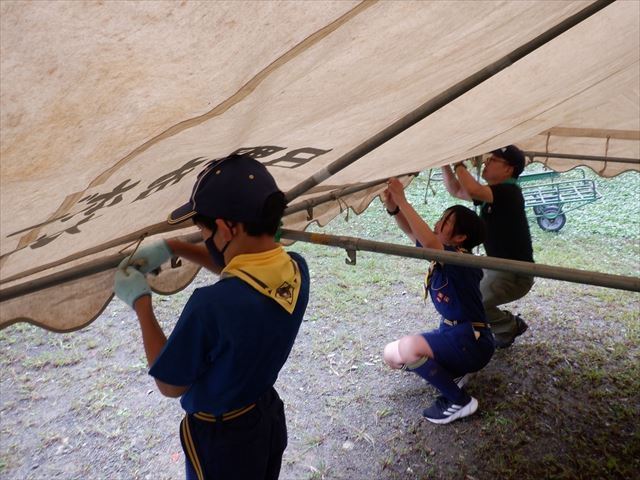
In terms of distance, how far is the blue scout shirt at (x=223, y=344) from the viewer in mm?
1201

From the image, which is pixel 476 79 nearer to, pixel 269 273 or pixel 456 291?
pixel 269 273

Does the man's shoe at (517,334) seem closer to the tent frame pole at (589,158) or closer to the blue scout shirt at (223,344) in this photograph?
the tent frame pole at (589,158)

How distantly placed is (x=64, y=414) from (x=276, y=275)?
10.3ft

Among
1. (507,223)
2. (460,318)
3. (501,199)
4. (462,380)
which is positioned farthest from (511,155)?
(462,380)

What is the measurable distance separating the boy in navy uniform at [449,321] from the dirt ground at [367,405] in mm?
272

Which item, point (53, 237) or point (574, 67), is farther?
point (574, 67)

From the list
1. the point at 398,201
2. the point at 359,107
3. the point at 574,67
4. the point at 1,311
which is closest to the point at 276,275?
the point at 359,107

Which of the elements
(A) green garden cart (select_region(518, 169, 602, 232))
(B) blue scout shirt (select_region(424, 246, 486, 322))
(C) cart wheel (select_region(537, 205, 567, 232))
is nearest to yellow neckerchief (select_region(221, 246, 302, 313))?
(B) blue scout shirt (select_region(424, 246, 486, 322))

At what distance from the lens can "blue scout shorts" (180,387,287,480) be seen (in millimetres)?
1448

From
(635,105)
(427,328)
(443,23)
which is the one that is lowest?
(427,328)

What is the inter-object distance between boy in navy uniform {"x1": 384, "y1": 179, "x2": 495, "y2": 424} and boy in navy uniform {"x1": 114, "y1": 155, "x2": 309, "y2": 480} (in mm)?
1156

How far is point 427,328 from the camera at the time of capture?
4.70 metres

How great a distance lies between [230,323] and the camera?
1.22 metres

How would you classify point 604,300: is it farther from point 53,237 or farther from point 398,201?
point 53,237
